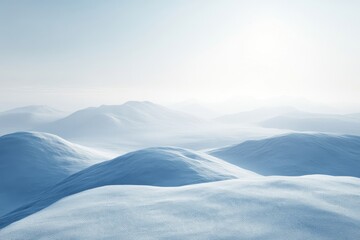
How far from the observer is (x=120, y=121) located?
13338 centimetres

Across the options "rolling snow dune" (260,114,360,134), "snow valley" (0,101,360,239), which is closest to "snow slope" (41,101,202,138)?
"rolling snow dune" (260,114,360,134)

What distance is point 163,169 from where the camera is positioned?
701 inches

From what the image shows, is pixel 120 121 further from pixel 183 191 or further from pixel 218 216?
pixel 218 216

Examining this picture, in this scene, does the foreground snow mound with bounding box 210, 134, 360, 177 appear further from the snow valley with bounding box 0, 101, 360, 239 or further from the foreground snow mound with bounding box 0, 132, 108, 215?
the foreground snow mound with bounding box 0, 132, 108, 215

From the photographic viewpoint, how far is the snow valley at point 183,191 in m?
5.06

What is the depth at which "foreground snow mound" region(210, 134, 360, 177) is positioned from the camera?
28469mm

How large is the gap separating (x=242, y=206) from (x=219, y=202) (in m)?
0.58

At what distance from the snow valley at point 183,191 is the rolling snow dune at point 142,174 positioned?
8cm

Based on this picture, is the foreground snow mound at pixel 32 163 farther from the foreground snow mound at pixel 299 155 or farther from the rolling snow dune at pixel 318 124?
the rolling snow dune at pixel 318 124

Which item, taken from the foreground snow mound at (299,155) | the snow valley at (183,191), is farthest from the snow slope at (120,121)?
the foreground snow mound at (299,155)

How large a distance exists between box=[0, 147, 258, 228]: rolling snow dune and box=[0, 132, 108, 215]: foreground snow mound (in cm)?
708

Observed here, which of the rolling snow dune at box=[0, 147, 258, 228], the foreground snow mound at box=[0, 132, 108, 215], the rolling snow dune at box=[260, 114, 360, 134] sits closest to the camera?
the rolling snow dune at box=[0, 147, 258, 228]

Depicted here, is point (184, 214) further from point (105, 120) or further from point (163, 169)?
point (105, 120)

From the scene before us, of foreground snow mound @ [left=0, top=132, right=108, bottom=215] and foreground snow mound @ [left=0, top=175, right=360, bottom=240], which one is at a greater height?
foreground snow mound @ [left=0, top=175, right=360, bottom=240]
